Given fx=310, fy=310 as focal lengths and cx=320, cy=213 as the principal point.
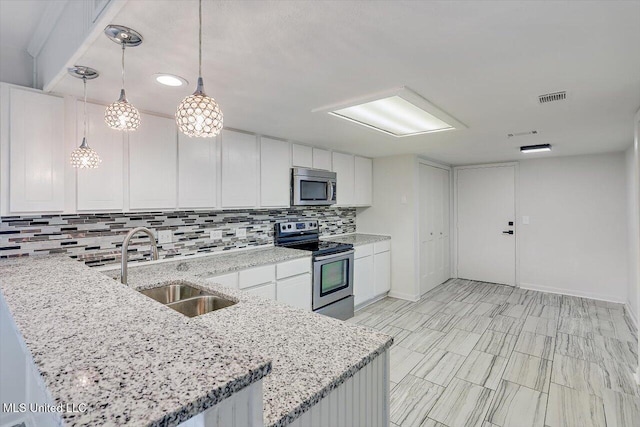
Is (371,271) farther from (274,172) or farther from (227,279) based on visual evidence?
(227,279)

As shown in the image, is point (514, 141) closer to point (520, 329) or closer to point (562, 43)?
point (520, 329)

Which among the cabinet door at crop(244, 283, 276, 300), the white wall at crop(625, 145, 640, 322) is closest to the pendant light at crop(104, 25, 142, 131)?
the cabinet door at crop(244, 283, 276, 300)

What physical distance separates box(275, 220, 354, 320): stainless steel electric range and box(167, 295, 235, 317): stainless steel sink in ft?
5.51

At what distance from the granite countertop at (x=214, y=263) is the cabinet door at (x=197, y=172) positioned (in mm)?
500

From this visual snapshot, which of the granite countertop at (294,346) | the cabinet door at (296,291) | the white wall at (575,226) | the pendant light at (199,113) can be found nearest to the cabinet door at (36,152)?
the granite countertop at (294,346)

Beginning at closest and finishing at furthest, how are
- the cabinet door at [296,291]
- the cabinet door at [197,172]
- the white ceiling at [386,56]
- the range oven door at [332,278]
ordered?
the white ceiling at [386,56]
the cabinet door at [197,172]
the cabinet door at [296,291]
the range oven door at [332,278]

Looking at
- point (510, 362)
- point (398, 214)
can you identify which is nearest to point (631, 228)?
point (510, 362)

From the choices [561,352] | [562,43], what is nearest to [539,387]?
[561,352]

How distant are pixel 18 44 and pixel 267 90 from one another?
1.52 meters

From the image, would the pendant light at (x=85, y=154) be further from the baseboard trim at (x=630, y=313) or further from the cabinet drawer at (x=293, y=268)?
the baseboard trim at (x=630, y=313)

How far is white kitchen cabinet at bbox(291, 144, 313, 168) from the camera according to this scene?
356 centimetres

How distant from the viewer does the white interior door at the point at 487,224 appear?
203 inches

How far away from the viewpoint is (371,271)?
4.27 m

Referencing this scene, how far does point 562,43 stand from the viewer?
1.39 metres
